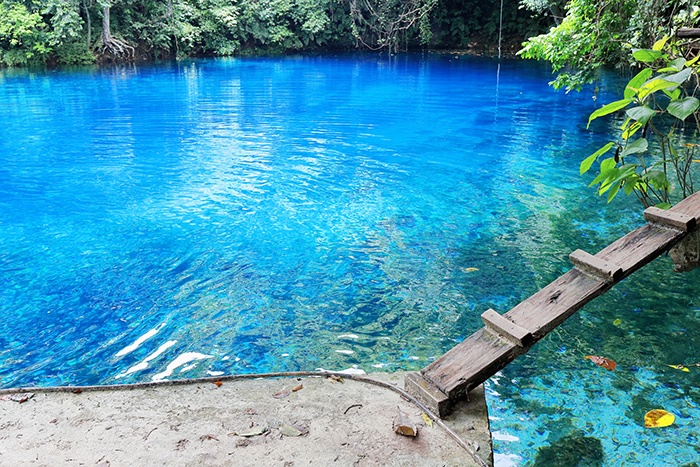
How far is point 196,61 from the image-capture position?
84.4 ft

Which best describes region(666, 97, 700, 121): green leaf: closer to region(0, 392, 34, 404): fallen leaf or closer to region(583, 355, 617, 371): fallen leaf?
region(583, 355, 617, 371): fallen leaf

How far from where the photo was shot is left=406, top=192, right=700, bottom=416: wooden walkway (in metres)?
2.60

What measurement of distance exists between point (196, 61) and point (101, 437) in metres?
25.7

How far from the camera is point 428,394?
255 centimetres

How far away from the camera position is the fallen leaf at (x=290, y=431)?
2457 mm

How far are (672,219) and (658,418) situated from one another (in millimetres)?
1140

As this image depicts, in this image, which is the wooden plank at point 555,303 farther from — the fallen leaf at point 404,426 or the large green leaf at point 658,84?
the large green leaf at point 658,84

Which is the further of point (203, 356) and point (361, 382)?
point (203, 356)

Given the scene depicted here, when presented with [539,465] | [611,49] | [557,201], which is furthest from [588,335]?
[611,49]

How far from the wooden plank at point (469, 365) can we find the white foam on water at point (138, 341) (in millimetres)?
2329

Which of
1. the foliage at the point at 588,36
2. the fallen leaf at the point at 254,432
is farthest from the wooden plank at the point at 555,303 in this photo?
the foliage at the point at 588,36

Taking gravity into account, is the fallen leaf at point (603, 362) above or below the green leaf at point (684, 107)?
below

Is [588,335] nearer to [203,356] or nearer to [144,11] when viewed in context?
[203,356]

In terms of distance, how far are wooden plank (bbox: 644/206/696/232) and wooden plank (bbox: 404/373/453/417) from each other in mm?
1746
